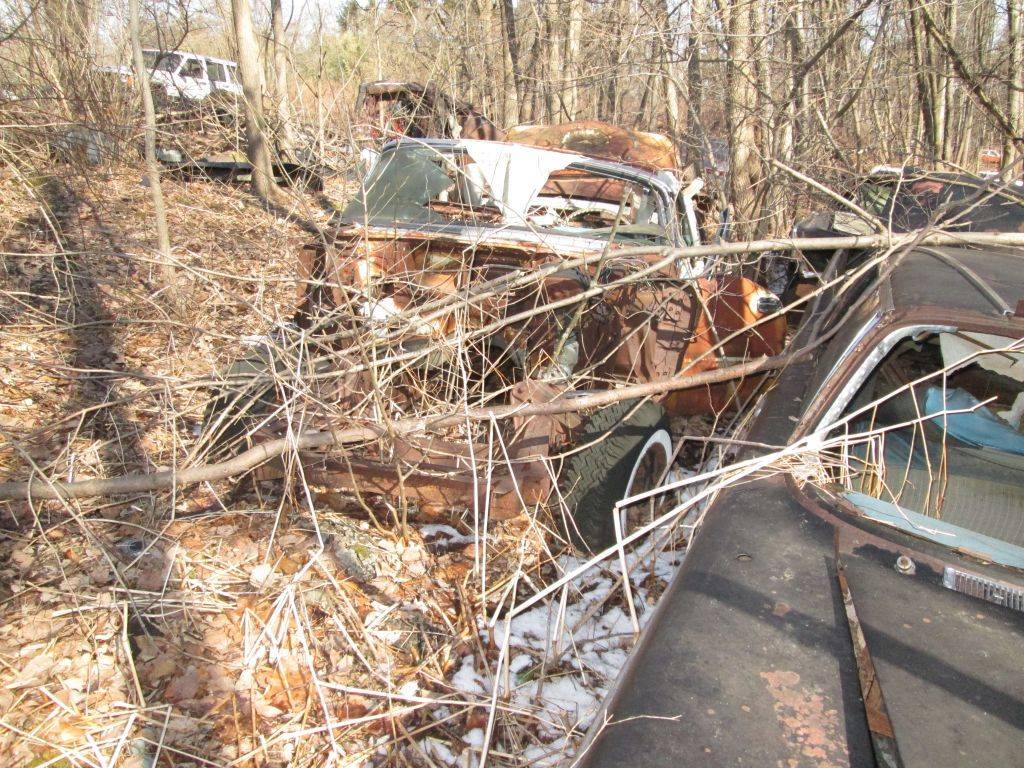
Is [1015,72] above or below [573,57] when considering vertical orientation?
below

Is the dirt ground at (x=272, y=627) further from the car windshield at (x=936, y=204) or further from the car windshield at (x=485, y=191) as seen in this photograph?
the car windshield at (x=936, y=204)

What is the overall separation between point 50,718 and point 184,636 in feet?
1.58

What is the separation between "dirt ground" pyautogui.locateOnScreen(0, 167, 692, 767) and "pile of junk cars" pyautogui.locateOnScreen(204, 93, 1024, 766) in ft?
0.89

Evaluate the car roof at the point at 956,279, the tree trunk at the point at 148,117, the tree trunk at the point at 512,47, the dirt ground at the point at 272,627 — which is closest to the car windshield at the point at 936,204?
the car roof at the point at 956,279

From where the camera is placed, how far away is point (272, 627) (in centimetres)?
261

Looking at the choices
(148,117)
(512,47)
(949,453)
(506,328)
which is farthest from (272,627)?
(512,47)

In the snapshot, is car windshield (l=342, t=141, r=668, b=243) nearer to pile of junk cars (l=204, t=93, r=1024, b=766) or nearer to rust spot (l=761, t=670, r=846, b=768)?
pile of junk cars (l=204, t=93, r=1024, b=766)

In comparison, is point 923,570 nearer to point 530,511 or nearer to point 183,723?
point 530,511

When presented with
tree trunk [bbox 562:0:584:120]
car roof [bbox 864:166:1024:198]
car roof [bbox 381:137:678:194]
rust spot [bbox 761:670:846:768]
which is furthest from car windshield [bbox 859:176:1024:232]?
tree trunk [bbox 562:0:584:120]

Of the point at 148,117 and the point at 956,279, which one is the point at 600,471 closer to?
the point at 956,279

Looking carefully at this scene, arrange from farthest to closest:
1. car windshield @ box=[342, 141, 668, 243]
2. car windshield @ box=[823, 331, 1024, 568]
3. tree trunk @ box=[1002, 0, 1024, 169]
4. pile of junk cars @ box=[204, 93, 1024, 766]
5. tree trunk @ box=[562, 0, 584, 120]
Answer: tree trunk @ box=[562, 0, 584, 120] → tree trunk @ box=[1002, 0, 1024, 169] → car windshield @ box=[342, 141, 668, 243] → car windshield @ box=[823, 331, 1024, 568] → pile of junk cars @ box=[204, 93, 1024, 766]

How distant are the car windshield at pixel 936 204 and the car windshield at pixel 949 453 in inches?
68.8

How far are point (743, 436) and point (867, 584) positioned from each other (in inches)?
44.6

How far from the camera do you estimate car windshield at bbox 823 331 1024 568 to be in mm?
2082
